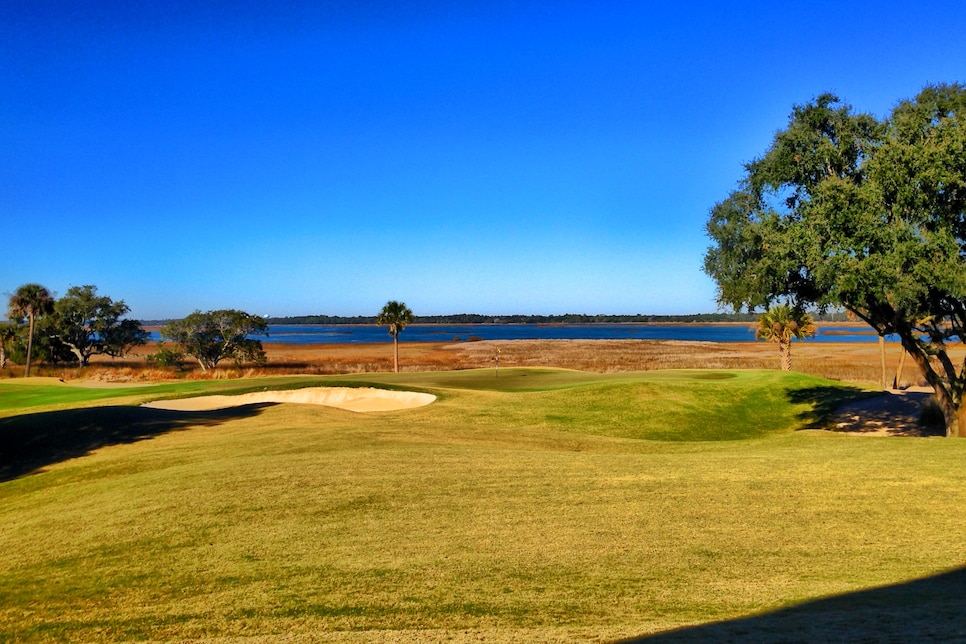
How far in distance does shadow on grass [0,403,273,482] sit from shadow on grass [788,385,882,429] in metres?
25.0

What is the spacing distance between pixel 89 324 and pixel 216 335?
54.0 ft

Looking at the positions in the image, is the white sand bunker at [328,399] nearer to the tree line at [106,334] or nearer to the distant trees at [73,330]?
the tree line at [106,334]

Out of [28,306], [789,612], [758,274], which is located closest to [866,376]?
[758,274]

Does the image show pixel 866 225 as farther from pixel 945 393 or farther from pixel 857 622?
pixel 857 622

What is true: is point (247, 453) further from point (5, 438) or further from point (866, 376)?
point (866, 376)

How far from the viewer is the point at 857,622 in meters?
5.69

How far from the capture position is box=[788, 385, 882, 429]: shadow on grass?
30.5 meters

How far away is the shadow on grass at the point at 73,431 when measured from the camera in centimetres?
1724

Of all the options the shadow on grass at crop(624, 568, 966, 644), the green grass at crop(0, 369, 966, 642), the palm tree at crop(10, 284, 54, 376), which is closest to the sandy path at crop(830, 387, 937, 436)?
the green grass at crop(0, 369, 966, 642)

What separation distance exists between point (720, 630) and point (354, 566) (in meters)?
4.29

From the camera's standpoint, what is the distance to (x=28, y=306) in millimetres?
64438

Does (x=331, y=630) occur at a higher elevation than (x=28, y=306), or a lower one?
lower

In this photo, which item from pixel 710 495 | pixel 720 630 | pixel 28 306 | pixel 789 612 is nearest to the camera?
pixel 720 630

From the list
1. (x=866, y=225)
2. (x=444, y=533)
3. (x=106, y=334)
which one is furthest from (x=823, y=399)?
(x=106, y=334)
